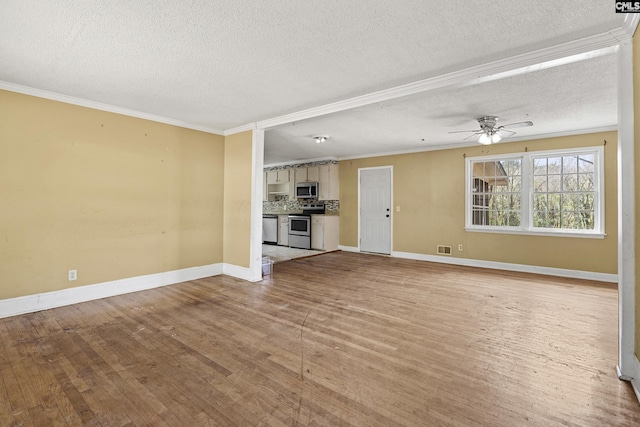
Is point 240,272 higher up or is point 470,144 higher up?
point 470,144

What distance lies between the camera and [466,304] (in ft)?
11.8

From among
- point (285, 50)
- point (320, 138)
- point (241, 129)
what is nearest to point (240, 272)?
point (241, 129)

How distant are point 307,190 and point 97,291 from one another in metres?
5.18

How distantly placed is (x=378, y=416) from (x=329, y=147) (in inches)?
214

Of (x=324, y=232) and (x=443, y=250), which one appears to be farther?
(x=324, y=232)

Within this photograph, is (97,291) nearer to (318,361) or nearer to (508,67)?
(318,361)

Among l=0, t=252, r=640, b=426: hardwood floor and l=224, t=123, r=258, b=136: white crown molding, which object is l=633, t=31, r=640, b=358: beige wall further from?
l=224, t=123, r=258, b=136: white crown molding

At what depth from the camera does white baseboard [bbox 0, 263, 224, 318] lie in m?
3.19

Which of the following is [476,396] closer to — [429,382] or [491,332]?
[429,382]

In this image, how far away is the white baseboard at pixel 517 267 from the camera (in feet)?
15.4

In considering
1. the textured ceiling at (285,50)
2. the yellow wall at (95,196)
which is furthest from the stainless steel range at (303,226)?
the textured ceiling at (285,50)

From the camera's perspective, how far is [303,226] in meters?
7.80

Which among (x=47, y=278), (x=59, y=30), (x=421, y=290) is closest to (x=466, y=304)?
(x=421, y=290)

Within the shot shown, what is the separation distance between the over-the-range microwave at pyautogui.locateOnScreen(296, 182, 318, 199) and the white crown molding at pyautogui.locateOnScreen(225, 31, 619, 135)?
4257 millimetres
